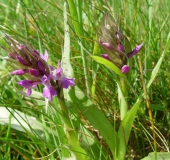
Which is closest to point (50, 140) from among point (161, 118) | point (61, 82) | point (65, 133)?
point (65, 133)

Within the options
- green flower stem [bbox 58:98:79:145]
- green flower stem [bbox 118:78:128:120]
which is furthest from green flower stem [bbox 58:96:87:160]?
green flower stem [bbox 118:78:128:120]

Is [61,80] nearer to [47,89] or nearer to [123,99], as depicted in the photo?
[47,89]

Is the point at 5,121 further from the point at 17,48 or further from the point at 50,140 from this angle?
the point at 17,48

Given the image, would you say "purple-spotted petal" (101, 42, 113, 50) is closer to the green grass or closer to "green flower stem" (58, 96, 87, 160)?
the green grass

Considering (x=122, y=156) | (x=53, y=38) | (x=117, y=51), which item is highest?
(x=53, y=38)

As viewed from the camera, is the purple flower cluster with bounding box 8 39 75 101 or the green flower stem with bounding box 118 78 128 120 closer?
the purple flower cluster with bounding box 8 39 75 101

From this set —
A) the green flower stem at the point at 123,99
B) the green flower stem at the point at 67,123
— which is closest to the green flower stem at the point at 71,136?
the green flower stem at the point at 67,123
